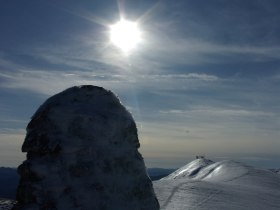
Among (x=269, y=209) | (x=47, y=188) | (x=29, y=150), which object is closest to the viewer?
(x=47, y=188)

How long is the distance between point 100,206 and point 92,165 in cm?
131

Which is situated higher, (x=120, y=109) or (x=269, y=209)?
(x=120, y=109)

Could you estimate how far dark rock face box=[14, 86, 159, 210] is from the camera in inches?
510

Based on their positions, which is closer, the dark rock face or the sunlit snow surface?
the dark rock face

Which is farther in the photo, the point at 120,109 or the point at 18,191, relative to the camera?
the point at 120,109

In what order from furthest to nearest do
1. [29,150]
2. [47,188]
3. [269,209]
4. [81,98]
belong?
1. [269,209]
2. [81,98]
3. [29,150]
4. [47,188]

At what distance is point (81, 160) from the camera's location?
13.5 metres

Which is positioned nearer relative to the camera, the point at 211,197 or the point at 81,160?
the point at 81,160

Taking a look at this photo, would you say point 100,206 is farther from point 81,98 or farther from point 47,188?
point 81,98

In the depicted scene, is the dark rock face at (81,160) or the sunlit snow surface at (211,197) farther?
the sunlit snow surface at (211,197)

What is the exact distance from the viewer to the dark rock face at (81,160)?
42.5 ft

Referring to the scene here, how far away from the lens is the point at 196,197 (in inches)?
1027

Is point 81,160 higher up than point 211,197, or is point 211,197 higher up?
point 81,160

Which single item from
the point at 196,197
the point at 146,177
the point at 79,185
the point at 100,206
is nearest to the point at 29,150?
the point at 79,185
